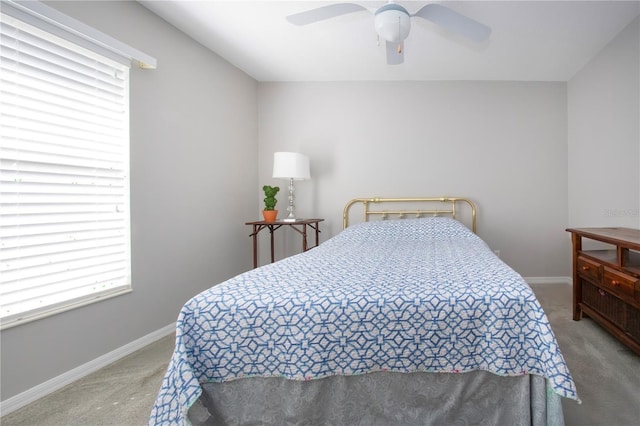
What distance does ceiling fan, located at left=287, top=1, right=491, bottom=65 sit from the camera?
1.60 m

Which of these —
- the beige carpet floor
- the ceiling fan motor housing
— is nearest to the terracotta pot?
the beige carpet floor

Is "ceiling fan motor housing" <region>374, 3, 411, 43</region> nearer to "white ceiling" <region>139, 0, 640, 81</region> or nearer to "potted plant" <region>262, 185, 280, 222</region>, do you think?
"white ceiling" <region>139, 0, 640, 81</region>

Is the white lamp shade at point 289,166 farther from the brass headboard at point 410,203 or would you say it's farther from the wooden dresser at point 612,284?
the wooden dresser at point 612,284

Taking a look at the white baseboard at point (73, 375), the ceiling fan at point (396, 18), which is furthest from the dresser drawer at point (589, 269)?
the white baseboard at point (73, 375)

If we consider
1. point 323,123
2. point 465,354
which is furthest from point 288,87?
point 465,354

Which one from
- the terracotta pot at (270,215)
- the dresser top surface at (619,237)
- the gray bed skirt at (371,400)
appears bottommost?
the gray bed skirt at (371,400)

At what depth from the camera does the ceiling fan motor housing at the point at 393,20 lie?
5.19ft

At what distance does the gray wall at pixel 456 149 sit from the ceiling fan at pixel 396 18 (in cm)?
146

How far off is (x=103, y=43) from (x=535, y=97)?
3.89m

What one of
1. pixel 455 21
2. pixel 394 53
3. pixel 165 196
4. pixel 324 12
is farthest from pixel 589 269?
pixel 165 196

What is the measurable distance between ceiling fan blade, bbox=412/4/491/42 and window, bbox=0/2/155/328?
1886mm

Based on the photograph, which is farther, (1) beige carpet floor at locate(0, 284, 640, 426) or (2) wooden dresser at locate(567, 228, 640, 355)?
(2) wooden dresser at locate(567, 228, 640, 355)

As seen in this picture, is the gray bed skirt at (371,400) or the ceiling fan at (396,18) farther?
the ceiling fan at (396,18)

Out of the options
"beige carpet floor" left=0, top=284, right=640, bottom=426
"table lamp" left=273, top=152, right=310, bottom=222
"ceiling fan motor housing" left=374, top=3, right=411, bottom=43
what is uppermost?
"ceiling fan motor housing" left=374, top=3, right=411, bottom=43
